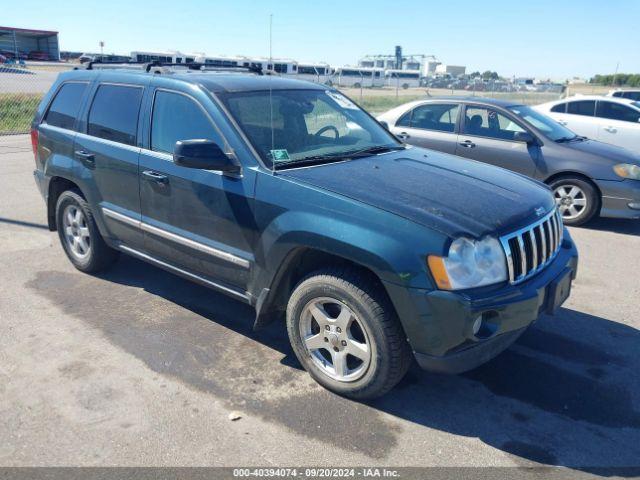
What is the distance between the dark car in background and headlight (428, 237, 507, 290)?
5.07 metres

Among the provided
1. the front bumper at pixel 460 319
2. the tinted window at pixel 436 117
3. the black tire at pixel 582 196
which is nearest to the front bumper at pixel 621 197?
the black tire at pixel 582 196

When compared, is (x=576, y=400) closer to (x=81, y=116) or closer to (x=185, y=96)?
(x=185, y=96)

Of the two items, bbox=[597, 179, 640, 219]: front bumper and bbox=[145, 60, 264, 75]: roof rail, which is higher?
bbox=[145, 60, 264, 75]: roof rail

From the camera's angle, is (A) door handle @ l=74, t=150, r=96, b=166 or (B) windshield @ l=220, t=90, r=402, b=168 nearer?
(B) windshield @ l=220, t=90, r=402, b=168

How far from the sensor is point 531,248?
3.37m

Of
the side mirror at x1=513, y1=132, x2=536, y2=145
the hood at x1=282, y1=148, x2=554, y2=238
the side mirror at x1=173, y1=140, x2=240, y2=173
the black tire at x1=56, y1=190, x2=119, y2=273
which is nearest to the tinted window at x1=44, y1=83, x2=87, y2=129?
the black tire at x1=56, y1=190, x2=119, y2=273

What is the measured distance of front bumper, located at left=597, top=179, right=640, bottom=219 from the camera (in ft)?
23.8

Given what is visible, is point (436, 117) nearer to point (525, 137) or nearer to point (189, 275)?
point (525, 137)

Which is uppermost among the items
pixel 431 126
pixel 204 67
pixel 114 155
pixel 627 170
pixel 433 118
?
pixel 204 67

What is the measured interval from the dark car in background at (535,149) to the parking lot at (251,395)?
263 centimetres

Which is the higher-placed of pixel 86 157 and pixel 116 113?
pixel 116 113

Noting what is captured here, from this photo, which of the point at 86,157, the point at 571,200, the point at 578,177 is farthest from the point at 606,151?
the point at 86,157

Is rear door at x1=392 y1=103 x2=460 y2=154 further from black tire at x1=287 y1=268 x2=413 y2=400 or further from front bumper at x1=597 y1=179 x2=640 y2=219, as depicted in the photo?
black tire at x1=287 y1=268 x2=413 y2=400

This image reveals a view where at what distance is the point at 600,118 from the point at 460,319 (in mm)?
10731
